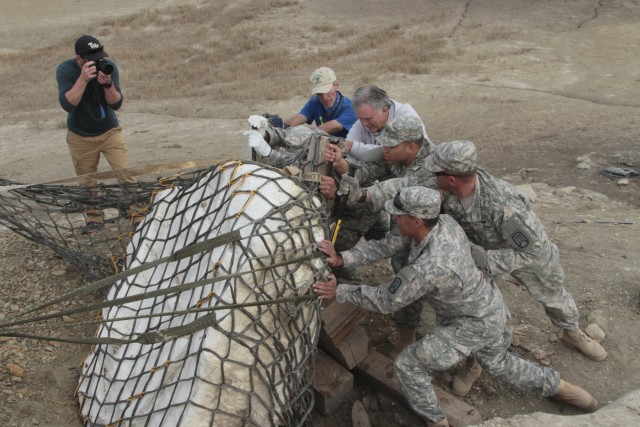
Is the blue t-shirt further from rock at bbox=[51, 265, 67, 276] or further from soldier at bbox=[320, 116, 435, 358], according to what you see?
rock at bbox=[51, 265, 67, 276]

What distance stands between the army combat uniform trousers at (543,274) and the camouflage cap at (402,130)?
0.86 metres

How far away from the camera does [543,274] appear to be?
130 inches

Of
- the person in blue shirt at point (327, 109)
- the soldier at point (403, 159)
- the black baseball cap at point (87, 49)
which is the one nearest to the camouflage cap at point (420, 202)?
the soldier at point (403, 159)

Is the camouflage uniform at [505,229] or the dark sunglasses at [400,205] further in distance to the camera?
the camouflage uniform at [505,229]

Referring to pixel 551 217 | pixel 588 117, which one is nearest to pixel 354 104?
pixel 551 217

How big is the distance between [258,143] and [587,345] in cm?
249

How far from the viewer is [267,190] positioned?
283cm

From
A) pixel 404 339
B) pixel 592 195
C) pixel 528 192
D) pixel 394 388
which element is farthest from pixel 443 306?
pixel 592 195

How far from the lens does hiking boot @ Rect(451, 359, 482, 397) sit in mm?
3291

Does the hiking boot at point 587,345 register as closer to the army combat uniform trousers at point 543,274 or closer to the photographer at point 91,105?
the army combat uniform trousers at point 543,274

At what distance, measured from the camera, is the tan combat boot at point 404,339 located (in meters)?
3.63

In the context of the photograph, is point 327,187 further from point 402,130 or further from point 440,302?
point 440,302

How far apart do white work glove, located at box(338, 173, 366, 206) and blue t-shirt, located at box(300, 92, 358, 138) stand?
123cm

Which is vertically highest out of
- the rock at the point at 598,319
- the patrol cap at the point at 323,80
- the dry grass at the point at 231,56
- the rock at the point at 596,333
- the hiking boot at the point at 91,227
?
the patrol cap at the point at 323,80
